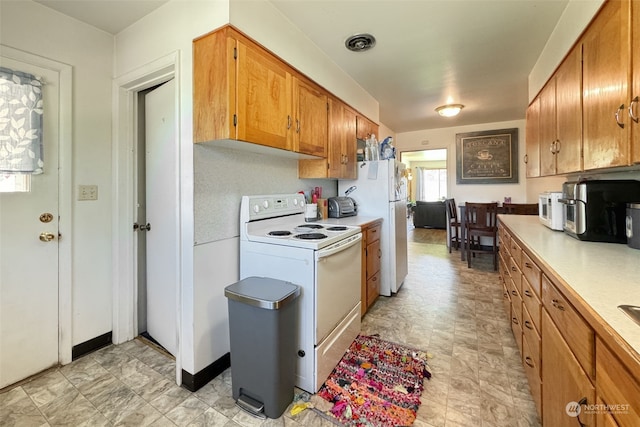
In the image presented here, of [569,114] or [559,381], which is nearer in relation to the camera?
[559,381]

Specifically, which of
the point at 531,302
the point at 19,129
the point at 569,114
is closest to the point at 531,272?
the point at 531,302

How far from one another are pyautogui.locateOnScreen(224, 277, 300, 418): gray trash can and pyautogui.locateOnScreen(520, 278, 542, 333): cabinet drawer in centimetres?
120

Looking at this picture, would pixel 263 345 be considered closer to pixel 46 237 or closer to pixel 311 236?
pixel 311 236

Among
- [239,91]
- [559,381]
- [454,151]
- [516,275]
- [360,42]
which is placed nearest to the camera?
[559,381]

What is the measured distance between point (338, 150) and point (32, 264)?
2.44 meters

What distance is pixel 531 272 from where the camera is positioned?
4.70 ft

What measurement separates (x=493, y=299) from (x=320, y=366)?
7.56ft

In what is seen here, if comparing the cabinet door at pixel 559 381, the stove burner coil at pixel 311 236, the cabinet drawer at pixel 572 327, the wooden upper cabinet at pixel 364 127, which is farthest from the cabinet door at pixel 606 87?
the wooden upper cabinet at pixel 364 127

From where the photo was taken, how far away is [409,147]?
5.89 metres

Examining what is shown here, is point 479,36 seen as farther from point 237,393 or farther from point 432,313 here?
point 237,393

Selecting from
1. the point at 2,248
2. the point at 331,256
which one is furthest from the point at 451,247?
the point at 2,248

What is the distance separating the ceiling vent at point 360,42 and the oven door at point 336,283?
1.60 m

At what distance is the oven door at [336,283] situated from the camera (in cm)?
155

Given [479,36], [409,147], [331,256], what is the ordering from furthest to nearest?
[409,147] < [479,36] < [331,256]
